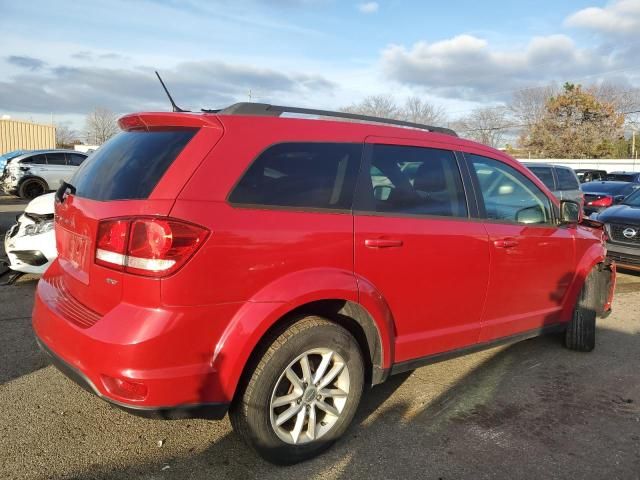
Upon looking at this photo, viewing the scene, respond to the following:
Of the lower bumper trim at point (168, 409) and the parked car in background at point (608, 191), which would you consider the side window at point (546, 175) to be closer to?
the parked car in background at point (608, 191)

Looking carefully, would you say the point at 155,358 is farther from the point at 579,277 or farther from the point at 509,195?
the point at 579,277

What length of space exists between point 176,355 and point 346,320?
3.30 feet

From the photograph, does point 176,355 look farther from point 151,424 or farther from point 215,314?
point 151,424

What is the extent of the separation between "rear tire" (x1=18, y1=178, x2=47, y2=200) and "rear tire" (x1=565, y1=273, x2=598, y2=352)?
1815 cm

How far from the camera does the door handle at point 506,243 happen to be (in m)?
3.72

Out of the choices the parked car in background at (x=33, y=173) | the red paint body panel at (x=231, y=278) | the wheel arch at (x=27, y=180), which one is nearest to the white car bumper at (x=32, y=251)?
the red paint body panel at (x=231, y=278)

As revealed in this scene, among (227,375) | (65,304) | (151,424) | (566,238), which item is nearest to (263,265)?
(227,375)

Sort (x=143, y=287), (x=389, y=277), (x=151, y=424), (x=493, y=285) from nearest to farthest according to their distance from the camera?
(x=143, y=287), (x=389, y=277), (x=151, y=424), (x=493, y=285)

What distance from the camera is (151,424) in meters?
3.34

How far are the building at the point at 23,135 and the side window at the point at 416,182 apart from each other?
39.8m

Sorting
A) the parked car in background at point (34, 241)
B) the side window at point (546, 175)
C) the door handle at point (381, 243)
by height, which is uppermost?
the side window at point (546, 175)

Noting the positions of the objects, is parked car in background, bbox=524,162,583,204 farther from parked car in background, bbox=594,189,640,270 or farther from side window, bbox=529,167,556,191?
parked car in background, bbox=594,189,640,270

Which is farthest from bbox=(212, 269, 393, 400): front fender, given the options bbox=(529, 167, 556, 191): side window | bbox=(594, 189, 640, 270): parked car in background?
bbox=(529, 167, 556, 191): side window

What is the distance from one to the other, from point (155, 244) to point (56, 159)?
1877 centimetres
